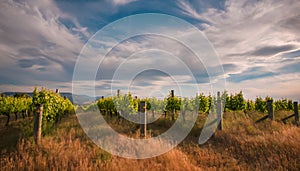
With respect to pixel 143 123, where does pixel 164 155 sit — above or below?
below

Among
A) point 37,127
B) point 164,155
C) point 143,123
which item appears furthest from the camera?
point 143,123

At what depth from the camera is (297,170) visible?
5695 mm

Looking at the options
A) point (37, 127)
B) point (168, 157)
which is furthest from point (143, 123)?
point (37, 127)

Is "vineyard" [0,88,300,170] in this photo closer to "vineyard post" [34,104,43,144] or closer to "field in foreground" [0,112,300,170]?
"field in foreground" [0,112,300,170]

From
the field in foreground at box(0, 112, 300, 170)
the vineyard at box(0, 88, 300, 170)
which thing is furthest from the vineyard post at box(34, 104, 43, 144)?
the field in foreground at box(0, 112, 300, 170)

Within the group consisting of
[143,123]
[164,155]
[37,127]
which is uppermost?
[37,127]

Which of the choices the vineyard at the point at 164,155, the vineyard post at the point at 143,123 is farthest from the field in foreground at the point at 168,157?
the vineyard post at the point at 143,123

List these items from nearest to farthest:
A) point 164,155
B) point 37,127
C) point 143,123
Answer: point 164,155 → point 37,127 → point 143,123

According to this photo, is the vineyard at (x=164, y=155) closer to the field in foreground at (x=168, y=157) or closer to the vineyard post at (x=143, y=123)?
the field in foreground at (x=168, y=157)

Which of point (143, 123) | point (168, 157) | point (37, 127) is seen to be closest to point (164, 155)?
point (168, 157)

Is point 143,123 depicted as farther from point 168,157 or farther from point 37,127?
point 37,127

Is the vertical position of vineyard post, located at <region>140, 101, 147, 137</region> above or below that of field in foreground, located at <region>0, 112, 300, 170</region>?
above

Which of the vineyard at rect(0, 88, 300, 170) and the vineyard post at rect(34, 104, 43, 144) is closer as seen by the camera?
the vineyard at rect(0, 88, 300, 170)

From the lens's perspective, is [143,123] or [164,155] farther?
[143,123]
